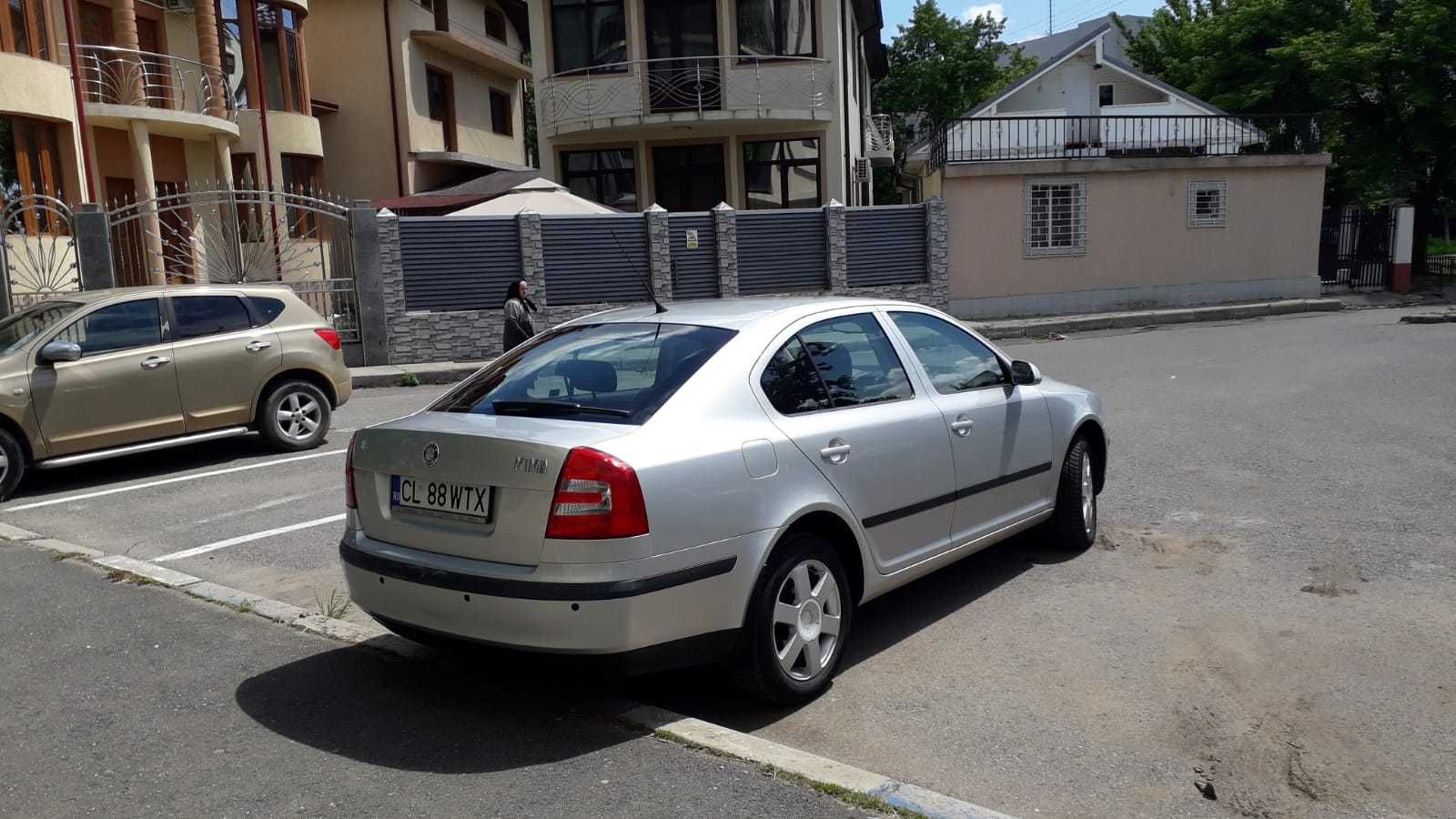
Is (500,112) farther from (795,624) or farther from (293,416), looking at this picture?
(795,624)

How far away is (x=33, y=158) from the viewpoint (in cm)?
1894

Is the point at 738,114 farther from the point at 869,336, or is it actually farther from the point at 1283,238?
the point at 869,336

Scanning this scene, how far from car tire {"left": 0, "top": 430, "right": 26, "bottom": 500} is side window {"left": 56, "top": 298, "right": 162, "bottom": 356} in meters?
0.87

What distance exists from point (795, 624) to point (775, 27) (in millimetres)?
22739

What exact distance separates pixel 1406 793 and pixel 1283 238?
2464cm

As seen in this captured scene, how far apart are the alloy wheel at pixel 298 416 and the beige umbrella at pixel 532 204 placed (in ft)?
29.6

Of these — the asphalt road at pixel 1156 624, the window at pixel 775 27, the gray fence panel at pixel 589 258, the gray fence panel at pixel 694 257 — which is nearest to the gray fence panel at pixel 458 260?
the gray fence panel at pixel 589 258

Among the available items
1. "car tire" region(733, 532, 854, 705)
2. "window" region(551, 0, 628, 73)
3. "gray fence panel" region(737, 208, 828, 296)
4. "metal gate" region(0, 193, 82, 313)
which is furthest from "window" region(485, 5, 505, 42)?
"car tire" region(733, 532, 854, 705)

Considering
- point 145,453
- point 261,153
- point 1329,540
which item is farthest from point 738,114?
point 1329,540

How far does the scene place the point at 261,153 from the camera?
82.1 feet

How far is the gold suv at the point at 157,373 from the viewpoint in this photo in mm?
9148

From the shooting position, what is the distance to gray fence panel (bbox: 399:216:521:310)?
1806 cm

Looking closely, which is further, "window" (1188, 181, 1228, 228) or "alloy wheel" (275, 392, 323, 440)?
"window" (1188, 181, 1228, 228)

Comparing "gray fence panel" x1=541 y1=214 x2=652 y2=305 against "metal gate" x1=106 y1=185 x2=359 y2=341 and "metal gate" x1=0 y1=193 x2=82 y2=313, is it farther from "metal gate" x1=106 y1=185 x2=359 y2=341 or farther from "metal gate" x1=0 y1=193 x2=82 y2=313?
"metal gate" x1=0 y1=193 x2=82 y2=313
